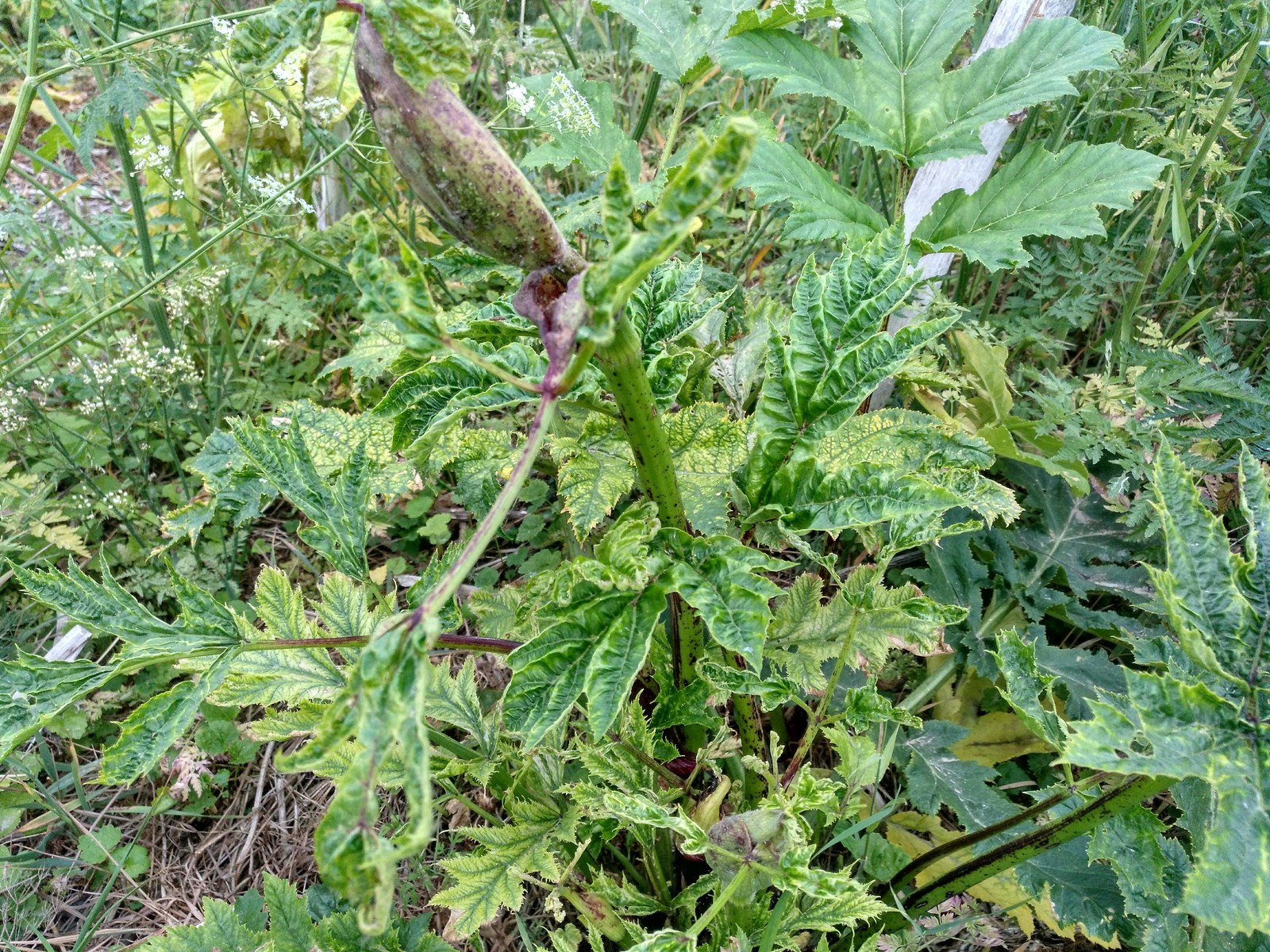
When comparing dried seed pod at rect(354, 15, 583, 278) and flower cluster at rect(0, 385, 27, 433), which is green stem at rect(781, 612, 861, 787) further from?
flower cluster at rect(0, 385, 27, 433)

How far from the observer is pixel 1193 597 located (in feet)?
3.52

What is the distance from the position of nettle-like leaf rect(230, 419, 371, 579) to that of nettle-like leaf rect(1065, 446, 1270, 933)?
1.02 metres

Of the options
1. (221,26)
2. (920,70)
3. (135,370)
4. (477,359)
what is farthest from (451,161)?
(135,370)

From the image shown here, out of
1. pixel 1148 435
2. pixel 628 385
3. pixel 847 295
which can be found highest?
pixel 628 385

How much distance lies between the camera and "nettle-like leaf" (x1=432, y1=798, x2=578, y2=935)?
4.67 feet

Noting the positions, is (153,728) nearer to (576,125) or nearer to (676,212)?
(676,212)

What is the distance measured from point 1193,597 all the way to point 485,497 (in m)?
1.11

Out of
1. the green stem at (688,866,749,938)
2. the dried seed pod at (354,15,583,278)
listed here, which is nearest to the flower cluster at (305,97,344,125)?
the dried seed pod at (354,15,583,278)

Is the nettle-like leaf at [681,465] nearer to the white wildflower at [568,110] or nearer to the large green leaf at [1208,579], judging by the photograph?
the large green leaf at [1208,579]

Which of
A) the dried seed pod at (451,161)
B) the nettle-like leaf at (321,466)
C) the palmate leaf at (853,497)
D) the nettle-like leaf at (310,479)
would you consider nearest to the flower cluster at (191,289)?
the nettle-like leaf at (321,466)

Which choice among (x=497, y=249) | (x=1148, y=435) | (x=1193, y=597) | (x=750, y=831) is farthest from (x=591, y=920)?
(x=1148, y=435)

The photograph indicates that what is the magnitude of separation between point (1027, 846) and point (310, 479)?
124 cm

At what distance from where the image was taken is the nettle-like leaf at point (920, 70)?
173 cm

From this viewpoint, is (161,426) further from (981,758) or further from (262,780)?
(981,758)
